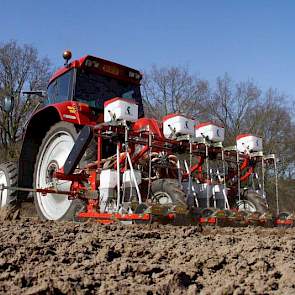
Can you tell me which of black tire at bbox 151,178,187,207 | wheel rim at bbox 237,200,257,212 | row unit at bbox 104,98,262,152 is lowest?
wheel rim at bbox 237,200,257,212

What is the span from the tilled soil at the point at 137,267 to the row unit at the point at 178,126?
2797mm

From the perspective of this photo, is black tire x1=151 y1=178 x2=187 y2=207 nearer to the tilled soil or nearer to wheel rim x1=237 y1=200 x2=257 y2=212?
wheel rim x1=237 y1=200 x2=257 y2=212

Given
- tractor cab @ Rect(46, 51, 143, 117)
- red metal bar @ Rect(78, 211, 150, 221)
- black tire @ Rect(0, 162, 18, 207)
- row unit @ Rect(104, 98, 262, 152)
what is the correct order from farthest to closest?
black tire @ Rect(0, 162, 18, 207), tractor cab @ Rect(46, 51, 143, 117), row unit @ Rect(104, 98, 262, 152), red metal bar @ Rect(78, 211, 150, 221)

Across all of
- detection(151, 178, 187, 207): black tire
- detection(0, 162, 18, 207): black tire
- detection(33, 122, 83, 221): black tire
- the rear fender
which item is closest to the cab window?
the rear fender

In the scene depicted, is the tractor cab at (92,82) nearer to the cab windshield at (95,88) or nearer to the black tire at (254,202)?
the cab windshield at (95,88)

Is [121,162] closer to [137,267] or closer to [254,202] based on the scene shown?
[254,202]

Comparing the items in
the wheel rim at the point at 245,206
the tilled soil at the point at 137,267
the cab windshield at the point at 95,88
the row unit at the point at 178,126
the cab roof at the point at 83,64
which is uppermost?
the cab roof at the point at 83,64

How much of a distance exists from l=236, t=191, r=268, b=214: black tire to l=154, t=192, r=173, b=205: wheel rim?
1695 millimetres

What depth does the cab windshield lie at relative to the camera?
686cm

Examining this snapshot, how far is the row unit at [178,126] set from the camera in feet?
17.7

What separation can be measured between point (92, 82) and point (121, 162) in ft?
6.83

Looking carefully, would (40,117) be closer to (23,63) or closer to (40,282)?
(40,282)

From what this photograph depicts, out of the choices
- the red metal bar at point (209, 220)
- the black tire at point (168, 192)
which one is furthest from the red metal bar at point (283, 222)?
the black tire at point (168, 192)

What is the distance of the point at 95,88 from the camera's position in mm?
7016
